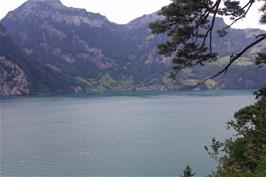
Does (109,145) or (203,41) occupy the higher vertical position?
(203,41)

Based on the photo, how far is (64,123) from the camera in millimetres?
144750

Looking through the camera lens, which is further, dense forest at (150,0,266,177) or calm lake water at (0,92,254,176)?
calm lake water at (0,92,254,176)

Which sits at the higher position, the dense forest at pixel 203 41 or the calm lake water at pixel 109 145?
the dense forest at pixel 203 41

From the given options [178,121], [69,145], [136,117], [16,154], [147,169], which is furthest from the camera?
[136,117]

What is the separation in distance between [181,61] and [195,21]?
2580 mm

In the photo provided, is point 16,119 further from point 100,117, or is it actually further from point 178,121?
point 178,121

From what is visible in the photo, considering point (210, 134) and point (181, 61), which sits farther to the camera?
point (210, 134)

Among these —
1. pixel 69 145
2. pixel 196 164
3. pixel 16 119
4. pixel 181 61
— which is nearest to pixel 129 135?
pixel 69 145

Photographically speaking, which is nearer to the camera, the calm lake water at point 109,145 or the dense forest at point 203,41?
the dense forest at point 203,41

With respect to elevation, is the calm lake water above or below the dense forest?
below

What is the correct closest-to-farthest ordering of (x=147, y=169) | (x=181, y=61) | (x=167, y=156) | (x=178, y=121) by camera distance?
(x=181, y=61) < (x=147, y=169) < (x=167, y=156) < (x=178, y=121)

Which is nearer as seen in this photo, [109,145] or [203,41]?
[203,41]

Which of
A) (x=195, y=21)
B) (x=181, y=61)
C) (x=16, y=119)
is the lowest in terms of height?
(x=16, y=119)

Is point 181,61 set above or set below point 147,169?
above
